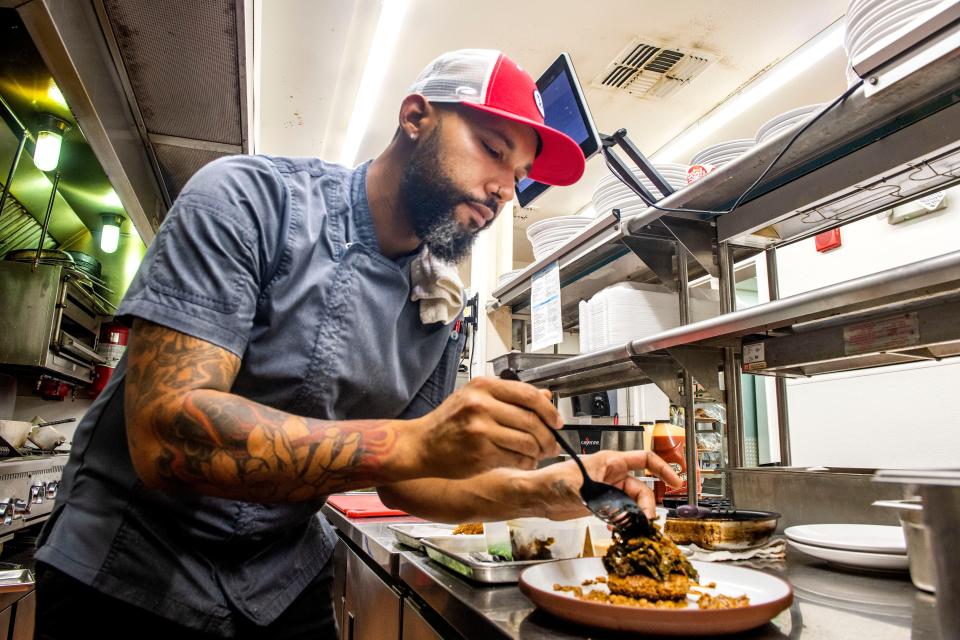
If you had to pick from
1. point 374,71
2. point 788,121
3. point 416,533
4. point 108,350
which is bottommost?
point 416,533

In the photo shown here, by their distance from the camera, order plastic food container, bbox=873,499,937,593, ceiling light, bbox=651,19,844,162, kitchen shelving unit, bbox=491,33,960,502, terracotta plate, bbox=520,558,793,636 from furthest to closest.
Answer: ceiling light, bbox=651,19,844,162, kitchen shelving unit, bbox=491,33,960,502, plastic food container, bbox=873,499,937,593, terracotta plate, bbox=520,558,793,636

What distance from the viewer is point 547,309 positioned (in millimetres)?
2426

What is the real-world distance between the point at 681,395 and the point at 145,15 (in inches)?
92.8

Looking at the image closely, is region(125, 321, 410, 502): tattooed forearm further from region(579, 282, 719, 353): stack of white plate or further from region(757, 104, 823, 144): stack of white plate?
region(579, 282, 719, 353): stack of white plate

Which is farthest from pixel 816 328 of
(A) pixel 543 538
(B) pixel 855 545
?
(A) pixel 543 538

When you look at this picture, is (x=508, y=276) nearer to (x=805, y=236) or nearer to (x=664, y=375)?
(x=664, y=375)

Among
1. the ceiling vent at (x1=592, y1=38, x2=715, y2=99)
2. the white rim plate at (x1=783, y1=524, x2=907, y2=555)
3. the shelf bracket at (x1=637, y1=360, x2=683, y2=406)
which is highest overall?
the ceiling vent at (x1=592, y1=38, x2=715, y2=99)

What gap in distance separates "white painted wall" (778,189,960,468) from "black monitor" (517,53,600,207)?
101 inches

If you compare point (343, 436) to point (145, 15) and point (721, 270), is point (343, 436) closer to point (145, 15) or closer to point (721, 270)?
point (721, 270)

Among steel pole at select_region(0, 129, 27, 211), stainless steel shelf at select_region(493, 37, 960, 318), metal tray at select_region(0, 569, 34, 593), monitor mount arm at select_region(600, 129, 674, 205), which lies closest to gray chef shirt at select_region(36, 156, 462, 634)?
monitor mount arm at select_region(600, 129, 674, 205)

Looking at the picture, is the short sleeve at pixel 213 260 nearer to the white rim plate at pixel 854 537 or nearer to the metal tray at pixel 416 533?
the metal tray at pixel 416 533

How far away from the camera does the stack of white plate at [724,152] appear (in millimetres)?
1832

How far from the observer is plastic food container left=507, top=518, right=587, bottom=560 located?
1208 millimetres

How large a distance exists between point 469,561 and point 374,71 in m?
3.65
